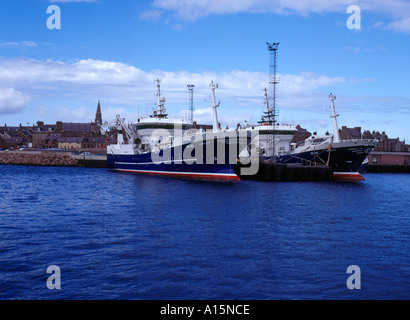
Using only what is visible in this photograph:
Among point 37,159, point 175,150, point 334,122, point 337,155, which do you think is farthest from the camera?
point 37,159

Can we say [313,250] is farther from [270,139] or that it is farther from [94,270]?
[270,139]

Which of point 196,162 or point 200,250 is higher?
point 196,162

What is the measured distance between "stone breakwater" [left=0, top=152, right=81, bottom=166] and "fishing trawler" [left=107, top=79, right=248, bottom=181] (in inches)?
1488

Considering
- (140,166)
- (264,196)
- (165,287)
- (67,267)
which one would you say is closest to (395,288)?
(165,287)

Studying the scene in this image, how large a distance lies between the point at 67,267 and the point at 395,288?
1204 cm

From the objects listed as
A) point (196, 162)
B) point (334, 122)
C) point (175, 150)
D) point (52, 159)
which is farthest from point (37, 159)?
point (334, 122)

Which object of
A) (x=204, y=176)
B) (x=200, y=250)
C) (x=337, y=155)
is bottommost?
(x=200, y=250)

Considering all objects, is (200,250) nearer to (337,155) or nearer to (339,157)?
(337,155)

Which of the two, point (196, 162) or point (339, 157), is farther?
point (339, 157)

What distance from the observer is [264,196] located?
42438mm

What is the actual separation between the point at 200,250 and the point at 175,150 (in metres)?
43.4

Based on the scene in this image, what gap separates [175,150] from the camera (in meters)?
61.7

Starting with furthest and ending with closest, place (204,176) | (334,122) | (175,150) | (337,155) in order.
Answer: (334,122) → (337,155) → (175,150) → (204,176)

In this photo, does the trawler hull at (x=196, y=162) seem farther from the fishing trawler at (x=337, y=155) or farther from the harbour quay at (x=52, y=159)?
the harbour quay at (x=52, y=159)
